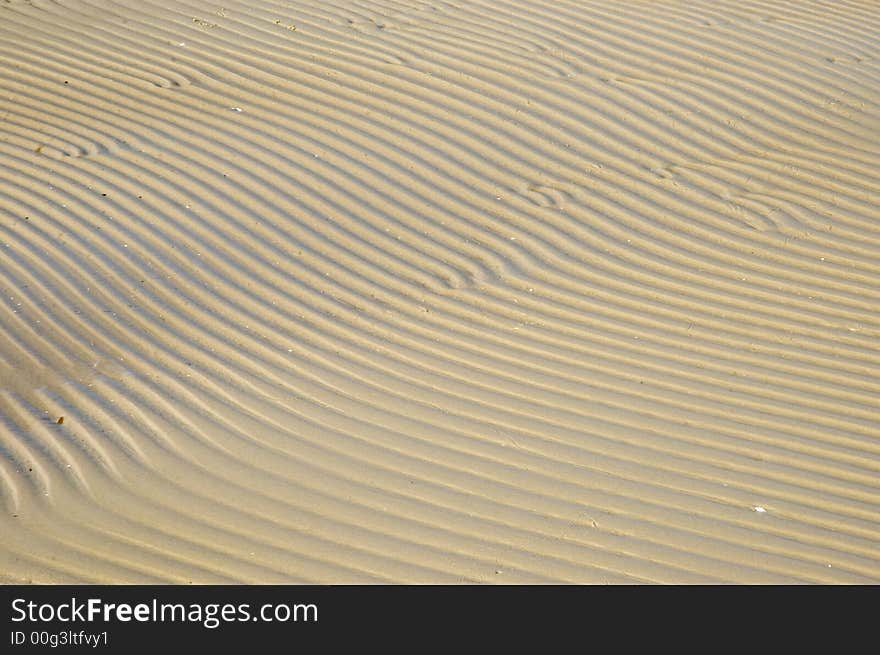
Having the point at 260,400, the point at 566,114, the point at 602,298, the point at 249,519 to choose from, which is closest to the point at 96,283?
the point at 260,400

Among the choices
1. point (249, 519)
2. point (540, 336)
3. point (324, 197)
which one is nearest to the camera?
point (249, 519)

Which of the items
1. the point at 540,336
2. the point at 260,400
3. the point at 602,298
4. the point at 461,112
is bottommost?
the point at 260,400

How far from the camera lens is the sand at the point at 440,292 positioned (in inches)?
148

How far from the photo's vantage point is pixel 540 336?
4.82 m

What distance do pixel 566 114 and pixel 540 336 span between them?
213 centimetres

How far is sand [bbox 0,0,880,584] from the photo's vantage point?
3.76 m

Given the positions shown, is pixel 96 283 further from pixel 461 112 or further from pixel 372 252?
pixel 461 112

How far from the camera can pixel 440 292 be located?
5.10 metres
